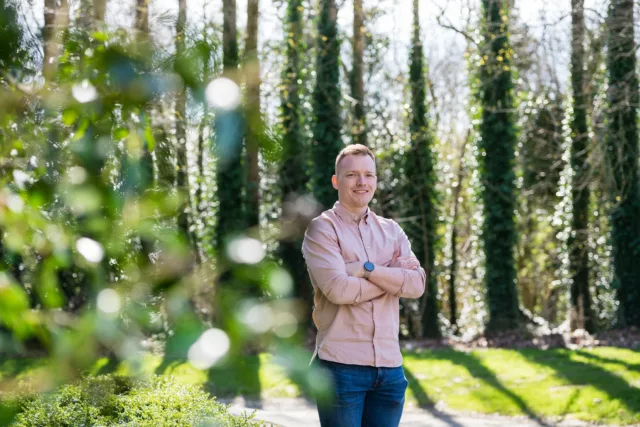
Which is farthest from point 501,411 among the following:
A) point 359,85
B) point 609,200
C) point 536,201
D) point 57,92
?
point 536,201

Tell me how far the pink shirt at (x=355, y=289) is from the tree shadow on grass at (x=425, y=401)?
5.38 m

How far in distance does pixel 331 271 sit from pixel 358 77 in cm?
1454

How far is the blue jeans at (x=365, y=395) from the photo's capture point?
A: 3262mm

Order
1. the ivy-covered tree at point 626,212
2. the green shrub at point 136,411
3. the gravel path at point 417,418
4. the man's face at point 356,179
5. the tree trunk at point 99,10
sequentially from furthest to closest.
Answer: the ivy-covered tree at point 626,212
the gravel path at point 417,418
the green shrub at point 136,411
the man's face at point 356,179
the tree trunk at point 99,10

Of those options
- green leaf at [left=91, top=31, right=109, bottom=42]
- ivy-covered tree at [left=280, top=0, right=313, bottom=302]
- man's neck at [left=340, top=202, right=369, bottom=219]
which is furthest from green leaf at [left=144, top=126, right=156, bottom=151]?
ivy-covered tree at [left=280, top=0, right=313, bottom=302]

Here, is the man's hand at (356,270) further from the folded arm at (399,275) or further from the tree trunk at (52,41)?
the tree trunk at (52,41)

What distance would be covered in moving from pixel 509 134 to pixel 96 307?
1618cm

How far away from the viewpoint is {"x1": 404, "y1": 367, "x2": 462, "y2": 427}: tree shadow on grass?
8766 mm

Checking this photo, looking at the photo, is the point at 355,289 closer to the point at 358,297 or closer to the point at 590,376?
the point at 358,297

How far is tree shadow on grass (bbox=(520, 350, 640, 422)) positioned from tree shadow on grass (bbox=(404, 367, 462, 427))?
1.72m

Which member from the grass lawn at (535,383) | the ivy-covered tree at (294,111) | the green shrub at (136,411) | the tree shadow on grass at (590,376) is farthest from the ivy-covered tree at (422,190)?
the green shrub at (136,411)

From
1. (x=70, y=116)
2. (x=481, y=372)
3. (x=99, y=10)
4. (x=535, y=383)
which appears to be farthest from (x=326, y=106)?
(x=70, y=116)

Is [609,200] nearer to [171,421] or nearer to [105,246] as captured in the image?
[171,421]

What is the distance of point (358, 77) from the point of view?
1756cm
